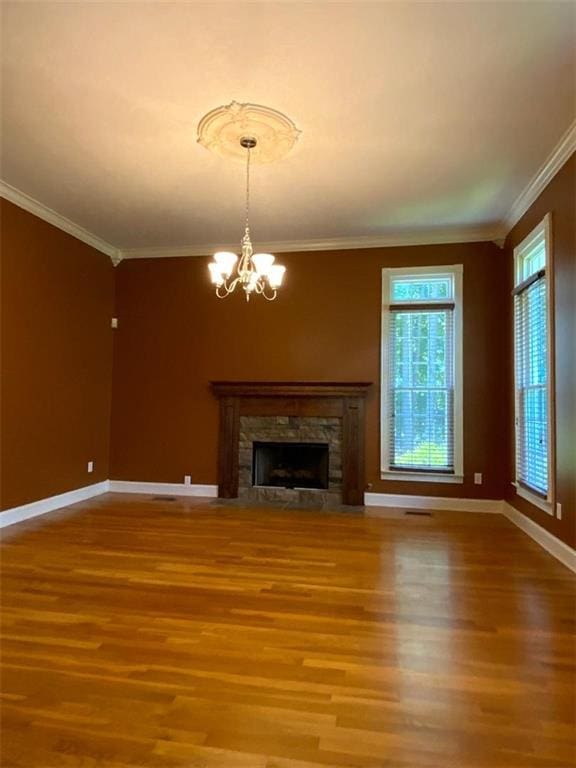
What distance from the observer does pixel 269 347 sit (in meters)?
5.45

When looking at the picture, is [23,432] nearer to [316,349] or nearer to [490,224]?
[316,349]

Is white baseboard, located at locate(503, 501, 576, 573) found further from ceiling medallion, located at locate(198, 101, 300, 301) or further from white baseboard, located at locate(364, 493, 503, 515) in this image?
ceiling medallion, located at locate(198, 101, 300, 301)

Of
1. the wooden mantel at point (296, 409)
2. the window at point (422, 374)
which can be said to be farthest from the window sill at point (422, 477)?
the wooden mantel at point (296, 409)

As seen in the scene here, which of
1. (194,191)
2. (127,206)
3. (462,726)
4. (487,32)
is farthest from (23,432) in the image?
(487,32)

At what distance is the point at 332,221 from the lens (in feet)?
15.5

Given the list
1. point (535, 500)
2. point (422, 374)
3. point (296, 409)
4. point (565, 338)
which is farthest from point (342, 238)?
point (535, 500)

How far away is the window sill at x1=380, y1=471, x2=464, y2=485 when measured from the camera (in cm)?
494

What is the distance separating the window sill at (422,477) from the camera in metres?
4.94

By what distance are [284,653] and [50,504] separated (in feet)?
11.7

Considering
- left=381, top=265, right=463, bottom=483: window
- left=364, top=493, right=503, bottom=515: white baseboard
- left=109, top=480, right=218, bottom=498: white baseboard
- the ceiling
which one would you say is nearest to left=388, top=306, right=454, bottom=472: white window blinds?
left=381, top=265, right=463, bottom=483: window

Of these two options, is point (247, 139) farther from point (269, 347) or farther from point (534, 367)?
point (534, 367)

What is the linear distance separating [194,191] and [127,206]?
0.81 meters

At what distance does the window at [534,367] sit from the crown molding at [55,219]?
4.57m

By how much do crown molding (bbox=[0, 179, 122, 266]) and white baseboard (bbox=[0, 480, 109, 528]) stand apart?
9.24ft
